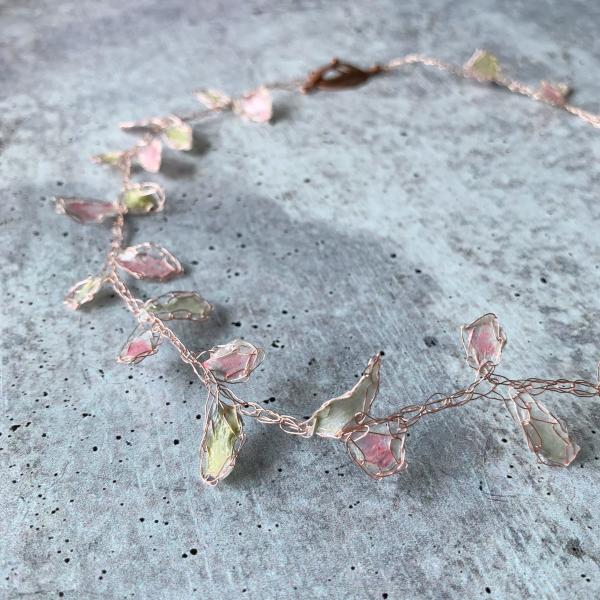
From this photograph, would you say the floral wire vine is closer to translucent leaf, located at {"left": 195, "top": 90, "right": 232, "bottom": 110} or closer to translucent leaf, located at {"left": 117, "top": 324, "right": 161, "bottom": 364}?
translucent leaf, located at {"left": 117, "top": 324, "right": 161, "bottom": 364}

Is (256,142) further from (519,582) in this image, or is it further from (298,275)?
(519,582)

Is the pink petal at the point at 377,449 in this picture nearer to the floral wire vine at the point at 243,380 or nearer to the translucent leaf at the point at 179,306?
the floral wire vine at the point at 243,380

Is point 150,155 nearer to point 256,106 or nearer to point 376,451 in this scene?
point 256,106

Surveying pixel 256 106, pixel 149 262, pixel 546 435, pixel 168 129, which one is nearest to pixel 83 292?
pixel 149 262

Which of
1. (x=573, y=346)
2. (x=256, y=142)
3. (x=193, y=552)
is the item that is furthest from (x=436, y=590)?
(x=256, y=142)

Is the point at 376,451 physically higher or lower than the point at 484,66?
lower

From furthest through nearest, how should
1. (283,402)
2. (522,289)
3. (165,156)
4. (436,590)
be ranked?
(165,156) < (522,289) < (283,402) < (436,590)

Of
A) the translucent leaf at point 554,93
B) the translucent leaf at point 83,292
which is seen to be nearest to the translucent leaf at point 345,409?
the translucent leaf at point 83,292
